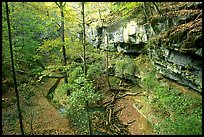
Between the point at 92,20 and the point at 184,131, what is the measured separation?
1722 cm

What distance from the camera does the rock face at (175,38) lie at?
9391mm

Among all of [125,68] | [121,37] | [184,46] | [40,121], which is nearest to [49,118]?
[40,121]

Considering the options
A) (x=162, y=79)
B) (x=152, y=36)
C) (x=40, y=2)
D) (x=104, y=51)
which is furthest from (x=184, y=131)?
(x=104, y=51)

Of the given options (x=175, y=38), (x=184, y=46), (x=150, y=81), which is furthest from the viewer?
(x=150, y=81)

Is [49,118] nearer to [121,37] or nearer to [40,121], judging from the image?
[40,121]

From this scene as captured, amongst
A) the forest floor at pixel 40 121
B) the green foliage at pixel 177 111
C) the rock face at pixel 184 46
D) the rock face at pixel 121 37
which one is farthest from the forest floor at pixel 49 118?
A: the rock face at pixel 121 37

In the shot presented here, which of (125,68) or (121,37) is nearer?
(121,37)

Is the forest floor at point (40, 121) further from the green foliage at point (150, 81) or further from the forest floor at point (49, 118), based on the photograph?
the green foliage at point (150, 81)

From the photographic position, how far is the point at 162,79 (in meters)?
13.6

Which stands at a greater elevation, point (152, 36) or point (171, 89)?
point (152, 36)

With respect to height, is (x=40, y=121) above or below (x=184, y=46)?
below

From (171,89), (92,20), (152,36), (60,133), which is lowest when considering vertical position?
(60,133)

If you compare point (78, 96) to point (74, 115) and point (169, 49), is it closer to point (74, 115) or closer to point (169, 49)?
A: point (74, 115)

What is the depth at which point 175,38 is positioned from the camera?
10312 mm
